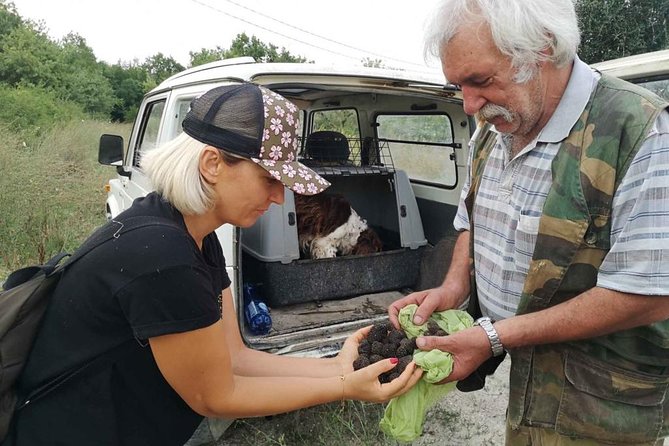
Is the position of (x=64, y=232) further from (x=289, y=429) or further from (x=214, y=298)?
(x=214, y=298)

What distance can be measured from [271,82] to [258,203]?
1.43 m

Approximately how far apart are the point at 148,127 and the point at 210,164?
3.80 meters

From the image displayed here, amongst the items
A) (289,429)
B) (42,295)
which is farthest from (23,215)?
(42,295)

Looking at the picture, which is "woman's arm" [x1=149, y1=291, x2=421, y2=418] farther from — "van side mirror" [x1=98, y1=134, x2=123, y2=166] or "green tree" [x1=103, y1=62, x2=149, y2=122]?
"green tree" [x1=103, y1=62, x2=149, y2=122]

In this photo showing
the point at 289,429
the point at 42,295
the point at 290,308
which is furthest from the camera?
the point at 290,308

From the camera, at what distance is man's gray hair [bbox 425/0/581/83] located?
4.98ft

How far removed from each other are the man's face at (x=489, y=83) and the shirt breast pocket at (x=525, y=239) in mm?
329

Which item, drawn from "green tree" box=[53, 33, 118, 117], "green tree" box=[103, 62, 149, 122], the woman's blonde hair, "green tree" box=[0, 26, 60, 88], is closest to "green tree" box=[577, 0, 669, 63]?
the woman's blonde hair

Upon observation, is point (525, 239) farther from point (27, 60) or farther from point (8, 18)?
point (8, 18)

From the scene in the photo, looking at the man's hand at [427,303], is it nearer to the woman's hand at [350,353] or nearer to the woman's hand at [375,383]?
the woman's hand at [350,353]

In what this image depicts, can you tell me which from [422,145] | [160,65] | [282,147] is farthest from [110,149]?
[160,65]

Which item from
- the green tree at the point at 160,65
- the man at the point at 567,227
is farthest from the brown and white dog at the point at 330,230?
the green tree at the point at 160,65

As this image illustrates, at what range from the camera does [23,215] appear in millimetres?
6664

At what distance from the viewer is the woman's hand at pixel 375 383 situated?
185 cm
